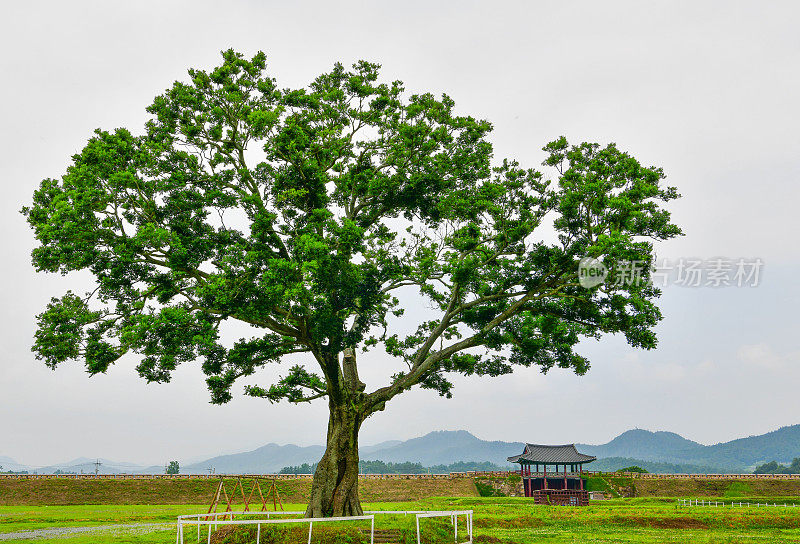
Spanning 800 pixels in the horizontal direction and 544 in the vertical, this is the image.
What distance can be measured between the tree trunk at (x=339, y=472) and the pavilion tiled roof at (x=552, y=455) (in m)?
44.3

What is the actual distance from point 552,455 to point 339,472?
47.5 metres

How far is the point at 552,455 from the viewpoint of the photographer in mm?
66188

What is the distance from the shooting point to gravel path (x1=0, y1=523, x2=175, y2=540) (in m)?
26.2

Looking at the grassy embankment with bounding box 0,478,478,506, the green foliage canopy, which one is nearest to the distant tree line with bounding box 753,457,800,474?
the grassy embankment with bounding box 0,478,478,506

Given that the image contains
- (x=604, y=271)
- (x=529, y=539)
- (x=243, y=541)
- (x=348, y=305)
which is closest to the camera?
(x=243, y=541)

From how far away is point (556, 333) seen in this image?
82.2 feet

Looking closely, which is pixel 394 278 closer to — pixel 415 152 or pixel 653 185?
pixel 415 152

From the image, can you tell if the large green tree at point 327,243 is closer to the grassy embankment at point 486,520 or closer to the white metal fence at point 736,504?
the grassy embankment at point 486,520

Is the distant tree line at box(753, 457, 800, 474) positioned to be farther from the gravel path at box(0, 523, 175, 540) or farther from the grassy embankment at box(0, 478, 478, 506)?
the gravel path at box(0, 523, 175, 540)

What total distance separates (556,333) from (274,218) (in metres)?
12.3

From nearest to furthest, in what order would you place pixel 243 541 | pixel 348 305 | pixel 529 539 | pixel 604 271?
pixel 243 541, pixel 604 271, pixel 348 305, pixel 529 539

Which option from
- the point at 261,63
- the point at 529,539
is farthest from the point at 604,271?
the point at 261,63

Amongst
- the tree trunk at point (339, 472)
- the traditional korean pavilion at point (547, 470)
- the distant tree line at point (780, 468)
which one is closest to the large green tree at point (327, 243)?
the tree trunk at point (339, 472)

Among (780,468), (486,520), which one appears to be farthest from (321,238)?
(780,468)
